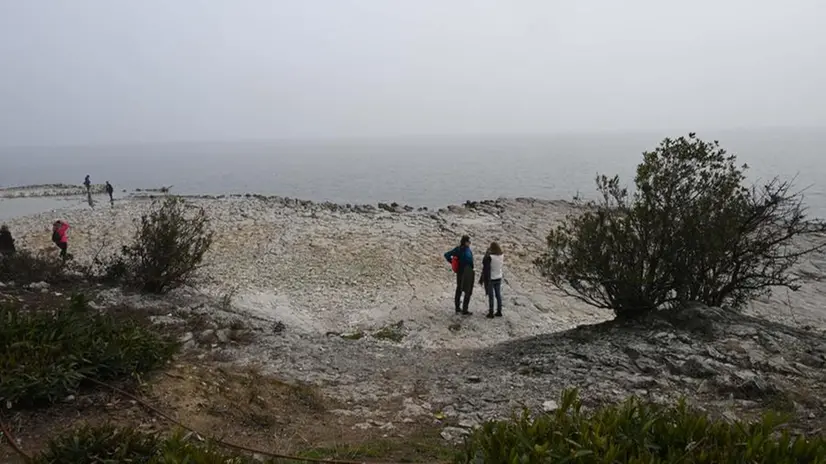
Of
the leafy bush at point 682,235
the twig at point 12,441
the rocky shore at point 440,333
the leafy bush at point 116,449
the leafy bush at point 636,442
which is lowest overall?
the rocky shore at point 440,333

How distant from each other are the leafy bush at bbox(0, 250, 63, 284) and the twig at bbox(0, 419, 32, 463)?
8.03 metres

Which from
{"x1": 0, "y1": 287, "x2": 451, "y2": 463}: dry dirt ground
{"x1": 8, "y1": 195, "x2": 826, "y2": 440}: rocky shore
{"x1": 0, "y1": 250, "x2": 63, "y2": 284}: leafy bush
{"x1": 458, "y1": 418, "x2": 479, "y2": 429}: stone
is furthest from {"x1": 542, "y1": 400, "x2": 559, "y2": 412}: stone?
{"x1": 0, "y1": 250, "x2": 63, "y2": 284}: leafy bush

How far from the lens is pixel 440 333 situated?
12.6 m

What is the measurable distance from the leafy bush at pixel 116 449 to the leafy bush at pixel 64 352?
1.37 m

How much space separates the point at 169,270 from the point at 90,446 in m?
8.94

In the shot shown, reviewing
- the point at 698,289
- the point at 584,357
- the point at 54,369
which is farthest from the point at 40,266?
the point at 698,289

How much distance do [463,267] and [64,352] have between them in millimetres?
8914

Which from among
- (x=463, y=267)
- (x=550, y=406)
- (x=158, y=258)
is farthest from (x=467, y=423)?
(x=158, y=258)

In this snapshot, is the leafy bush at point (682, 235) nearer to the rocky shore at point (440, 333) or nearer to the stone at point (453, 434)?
the rocky shore at point (440, 333)

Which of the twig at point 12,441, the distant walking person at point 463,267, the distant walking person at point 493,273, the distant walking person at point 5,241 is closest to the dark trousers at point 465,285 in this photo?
the distant walking person at point 463,267

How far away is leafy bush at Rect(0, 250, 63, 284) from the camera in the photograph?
1234 centimetres

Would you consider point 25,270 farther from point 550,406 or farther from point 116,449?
point 550,406

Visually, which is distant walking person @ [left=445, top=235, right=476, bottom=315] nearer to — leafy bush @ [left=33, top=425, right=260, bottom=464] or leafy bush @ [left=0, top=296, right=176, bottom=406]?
leafy bush @ [left=0, top=296, right=176, bottom=406]

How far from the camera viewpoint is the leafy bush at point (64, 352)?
6.07 m
